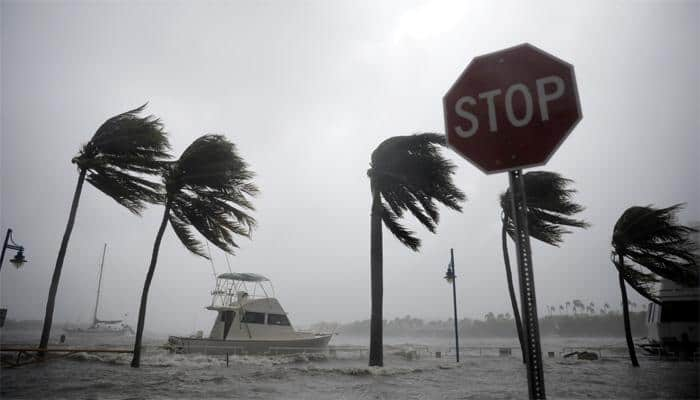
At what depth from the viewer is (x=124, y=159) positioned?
13539 mm

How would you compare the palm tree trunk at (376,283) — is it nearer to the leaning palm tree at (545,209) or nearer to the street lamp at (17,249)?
the leaning palm tree at (545,209)

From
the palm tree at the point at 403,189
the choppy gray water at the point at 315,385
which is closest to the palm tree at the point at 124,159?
the choppy gray water at the point at 315,385

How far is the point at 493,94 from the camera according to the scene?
2.38 metres

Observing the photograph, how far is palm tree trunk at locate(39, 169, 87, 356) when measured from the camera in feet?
39.5

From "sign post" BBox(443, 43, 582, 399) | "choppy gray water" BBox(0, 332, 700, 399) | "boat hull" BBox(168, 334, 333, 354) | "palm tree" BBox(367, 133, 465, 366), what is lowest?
"boat hull" BBox(168, 334, 333, 354)

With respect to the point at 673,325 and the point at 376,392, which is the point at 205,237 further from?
the point at 673,325

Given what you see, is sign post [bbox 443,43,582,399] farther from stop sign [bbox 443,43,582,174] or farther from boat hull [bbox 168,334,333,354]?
boat hull [bbox 168,334,333,354]

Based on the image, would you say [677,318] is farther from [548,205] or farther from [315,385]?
[315,385]

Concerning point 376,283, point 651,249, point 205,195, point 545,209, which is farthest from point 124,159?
point 651,249

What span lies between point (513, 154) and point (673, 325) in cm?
2418

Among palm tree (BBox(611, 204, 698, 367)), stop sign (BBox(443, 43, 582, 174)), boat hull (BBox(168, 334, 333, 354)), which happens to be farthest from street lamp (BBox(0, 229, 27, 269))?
palm tree (BBox(611, 204, 698, 367))

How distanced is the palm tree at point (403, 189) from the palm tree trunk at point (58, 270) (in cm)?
1150

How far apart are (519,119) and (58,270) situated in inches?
632

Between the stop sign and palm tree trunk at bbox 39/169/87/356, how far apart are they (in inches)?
611
